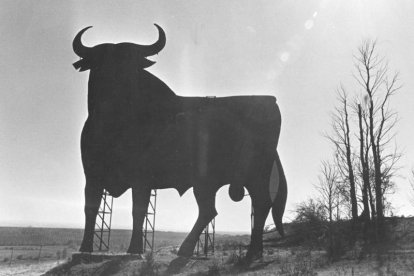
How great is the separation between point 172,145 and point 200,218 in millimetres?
1956

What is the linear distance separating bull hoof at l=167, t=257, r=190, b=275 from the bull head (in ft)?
17.2

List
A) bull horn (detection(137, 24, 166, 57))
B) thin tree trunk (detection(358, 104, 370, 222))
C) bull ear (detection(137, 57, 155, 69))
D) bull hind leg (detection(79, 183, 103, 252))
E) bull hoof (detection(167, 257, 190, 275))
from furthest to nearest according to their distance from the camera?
thin tree trunk (detection(358, 104, 370, 222)) < bull ear (detection(137, 57, 155, 69)) < bull horn (detection(137, 24, 166, 57)) < bull hind leg (detection(79, 183, 103, 252)) < bull hoof (detection(167, 257, 190, 275))

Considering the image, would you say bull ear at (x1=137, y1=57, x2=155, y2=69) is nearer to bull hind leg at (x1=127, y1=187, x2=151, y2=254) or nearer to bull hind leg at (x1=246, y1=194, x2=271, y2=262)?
bull hind leg at (x1=127, y1=187, x2=151, y2=254)

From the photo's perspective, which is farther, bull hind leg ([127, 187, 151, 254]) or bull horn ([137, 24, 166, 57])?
bull horn ([137, 24, 166, 57])

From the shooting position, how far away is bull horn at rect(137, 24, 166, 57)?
1141 cm

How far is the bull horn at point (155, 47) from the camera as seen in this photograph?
1141cm

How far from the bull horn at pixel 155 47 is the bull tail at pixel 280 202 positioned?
431 cm

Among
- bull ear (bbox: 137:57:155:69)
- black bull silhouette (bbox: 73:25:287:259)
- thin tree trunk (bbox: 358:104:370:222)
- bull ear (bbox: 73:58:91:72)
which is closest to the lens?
black bull silhouette (bbox: 73:25:287:259)

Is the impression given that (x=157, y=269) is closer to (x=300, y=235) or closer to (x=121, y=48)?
(x=121, y=48)

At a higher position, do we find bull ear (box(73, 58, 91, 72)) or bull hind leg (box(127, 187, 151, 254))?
bull ear (box(73, 58, 91, 72))

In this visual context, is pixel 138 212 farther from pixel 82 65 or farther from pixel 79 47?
pixel 79 47

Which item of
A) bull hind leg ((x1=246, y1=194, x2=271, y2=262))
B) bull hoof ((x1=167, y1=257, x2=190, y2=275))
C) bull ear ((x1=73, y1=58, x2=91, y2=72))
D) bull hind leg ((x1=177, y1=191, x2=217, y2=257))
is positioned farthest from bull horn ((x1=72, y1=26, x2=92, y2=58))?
bull hoof ((x1=167, y1=257, x2=190, y2=275))

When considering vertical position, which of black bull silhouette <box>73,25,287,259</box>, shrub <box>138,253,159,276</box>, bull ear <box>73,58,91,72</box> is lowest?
shrub <box>138,253,159,276</box>

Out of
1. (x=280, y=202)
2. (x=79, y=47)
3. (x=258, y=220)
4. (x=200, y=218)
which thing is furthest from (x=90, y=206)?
(x=280, y=202)
